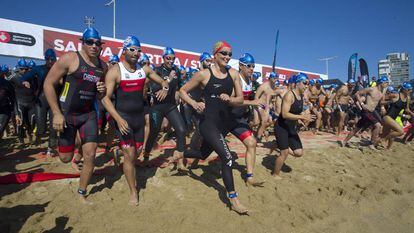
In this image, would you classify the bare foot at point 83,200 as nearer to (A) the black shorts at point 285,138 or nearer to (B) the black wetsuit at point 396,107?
(A) the black shorts at point 285,138

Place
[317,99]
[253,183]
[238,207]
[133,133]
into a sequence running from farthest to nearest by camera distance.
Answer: [317,99]
[253,183]
[133,133]
[238,207]

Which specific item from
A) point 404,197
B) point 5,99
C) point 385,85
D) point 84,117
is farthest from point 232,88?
point 385,85

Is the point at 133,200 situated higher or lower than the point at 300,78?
lower

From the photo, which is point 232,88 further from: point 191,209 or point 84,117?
point 84,117

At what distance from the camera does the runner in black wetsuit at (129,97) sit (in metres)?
3.37

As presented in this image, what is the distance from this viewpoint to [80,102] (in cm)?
337

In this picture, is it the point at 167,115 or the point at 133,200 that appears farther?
the point at 167,115

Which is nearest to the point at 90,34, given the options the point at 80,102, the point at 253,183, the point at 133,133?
the point at 80,102

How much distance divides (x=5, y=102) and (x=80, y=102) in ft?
12.1

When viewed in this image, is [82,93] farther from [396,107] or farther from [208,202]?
[396,107]

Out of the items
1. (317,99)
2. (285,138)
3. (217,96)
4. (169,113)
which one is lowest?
(285,138)

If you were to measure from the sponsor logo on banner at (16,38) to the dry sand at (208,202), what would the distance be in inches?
246

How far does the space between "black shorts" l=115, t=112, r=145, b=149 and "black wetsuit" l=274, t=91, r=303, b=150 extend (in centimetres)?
258

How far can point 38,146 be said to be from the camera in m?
6.64
